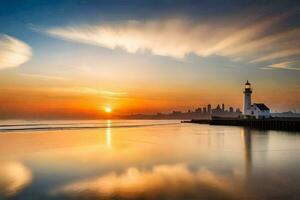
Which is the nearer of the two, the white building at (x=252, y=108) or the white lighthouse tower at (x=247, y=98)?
the white building at (x=252, y=108)

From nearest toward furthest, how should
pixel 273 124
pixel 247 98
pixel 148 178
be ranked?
1. pixel 148 178
2. pixel 273 124
3. pixel 247 98

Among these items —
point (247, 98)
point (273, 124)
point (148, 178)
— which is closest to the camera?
point (148, 178)

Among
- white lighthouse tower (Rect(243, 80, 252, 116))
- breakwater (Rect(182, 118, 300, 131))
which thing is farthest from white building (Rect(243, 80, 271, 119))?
breakwater (Rect(182, 118, 300, 131))

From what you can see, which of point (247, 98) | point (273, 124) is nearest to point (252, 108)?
point (247, 98)

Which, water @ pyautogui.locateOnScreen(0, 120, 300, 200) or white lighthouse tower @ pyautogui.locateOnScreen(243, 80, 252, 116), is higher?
white lighthouse tower @ pyautogui.locateOnScreen(243, 80, 252, 116)

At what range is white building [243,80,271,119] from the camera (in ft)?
188

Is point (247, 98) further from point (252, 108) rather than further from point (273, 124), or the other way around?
point (273, 124)

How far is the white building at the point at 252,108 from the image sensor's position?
57391 millimetres

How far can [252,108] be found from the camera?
196 feet

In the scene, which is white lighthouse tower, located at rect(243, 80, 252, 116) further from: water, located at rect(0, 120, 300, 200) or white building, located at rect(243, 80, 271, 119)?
water, located at rect(0, 120, 300, 200)

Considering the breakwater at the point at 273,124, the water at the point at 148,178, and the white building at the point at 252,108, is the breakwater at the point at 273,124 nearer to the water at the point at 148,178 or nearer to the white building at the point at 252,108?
the white building at the point at 252,108

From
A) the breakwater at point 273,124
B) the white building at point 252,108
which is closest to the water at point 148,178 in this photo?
the breakwater at point 273,124

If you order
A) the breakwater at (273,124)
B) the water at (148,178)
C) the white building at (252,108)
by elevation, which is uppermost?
the white building at (252,108)

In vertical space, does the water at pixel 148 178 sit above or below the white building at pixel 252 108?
below
